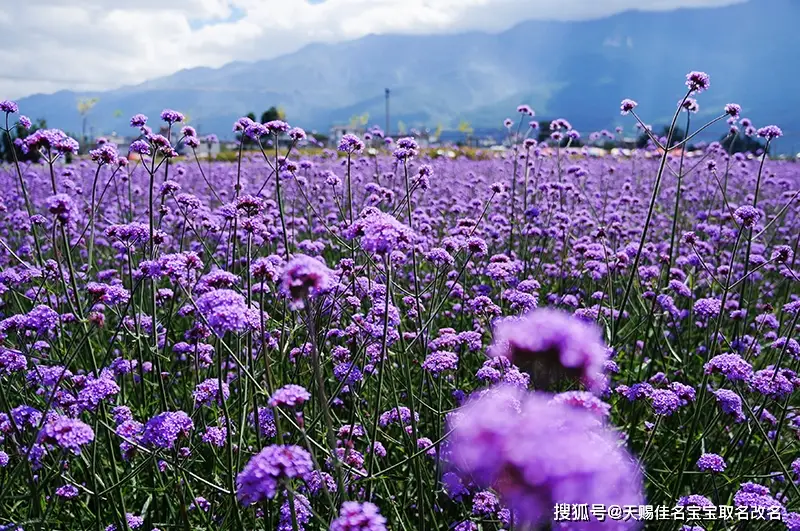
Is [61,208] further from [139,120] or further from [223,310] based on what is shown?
[139,120]

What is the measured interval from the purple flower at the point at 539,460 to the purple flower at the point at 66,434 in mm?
1470

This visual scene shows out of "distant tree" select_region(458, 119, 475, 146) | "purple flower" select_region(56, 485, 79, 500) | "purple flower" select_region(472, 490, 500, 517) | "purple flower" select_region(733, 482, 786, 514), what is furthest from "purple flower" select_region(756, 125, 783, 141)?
"distant tree" select_region(458, 119, 475, 146)

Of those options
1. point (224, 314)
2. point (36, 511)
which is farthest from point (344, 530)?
point (36, 511)

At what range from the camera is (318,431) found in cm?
312

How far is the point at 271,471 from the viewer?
4.80ft

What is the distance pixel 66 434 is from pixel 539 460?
1.64m

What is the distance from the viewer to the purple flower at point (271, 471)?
4.80 feet

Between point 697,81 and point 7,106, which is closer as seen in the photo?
point 7,106

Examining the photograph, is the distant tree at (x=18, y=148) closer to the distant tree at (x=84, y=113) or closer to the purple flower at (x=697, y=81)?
the distant tree at (x=84, y=113)

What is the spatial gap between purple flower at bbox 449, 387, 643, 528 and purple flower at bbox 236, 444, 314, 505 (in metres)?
0.65

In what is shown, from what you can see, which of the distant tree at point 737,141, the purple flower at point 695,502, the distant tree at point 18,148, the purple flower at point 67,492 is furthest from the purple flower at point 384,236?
the distant tree at point 737,141

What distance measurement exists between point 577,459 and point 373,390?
9.79 feet

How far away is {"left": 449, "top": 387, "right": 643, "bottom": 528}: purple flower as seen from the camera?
2.83ft

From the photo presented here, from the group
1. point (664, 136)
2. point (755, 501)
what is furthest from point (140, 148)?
point (664, 136)
